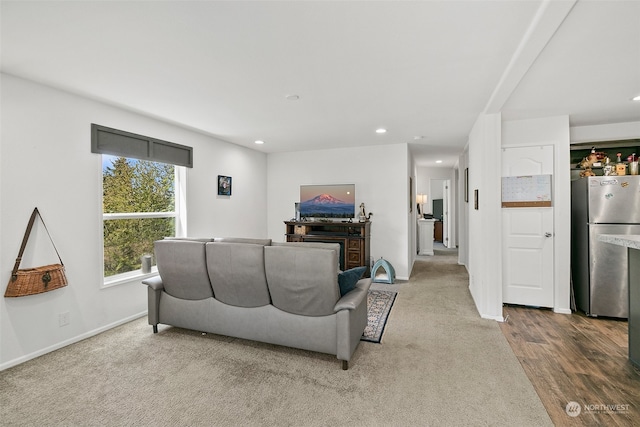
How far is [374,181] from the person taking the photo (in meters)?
5.44

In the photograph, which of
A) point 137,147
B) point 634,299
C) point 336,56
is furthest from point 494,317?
point 137,147

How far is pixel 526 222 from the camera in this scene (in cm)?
371

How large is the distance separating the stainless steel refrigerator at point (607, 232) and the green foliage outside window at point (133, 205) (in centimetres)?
531

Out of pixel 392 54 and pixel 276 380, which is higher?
pixel 392 54

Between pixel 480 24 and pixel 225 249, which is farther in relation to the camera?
pixel 225 249

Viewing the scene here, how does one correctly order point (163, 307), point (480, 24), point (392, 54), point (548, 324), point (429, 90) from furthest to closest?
1. point (548, 324)
2. point (163, 307)
3. point (429, 90)
4. point (392, 54)
5. point (480, 24)

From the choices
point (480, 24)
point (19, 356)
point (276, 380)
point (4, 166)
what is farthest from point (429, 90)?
point (19, 356)

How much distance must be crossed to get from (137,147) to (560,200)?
5.16 meters

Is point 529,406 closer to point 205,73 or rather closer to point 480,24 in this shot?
point 480,24

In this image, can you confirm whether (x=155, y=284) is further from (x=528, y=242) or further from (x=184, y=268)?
(x=528, y=242)

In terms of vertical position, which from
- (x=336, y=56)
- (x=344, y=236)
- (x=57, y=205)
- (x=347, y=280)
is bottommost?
(x=347, y=280)

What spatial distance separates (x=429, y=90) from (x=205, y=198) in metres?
3.46

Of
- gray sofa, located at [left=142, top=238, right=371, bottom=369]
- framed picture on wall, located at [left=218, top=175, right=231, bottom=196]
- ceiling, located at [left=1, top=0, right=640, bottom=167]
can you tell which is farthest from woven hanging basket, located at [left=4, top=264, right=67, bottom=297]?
framed picture on wall, located at [left=218, top=175, right=231, bottom=196]

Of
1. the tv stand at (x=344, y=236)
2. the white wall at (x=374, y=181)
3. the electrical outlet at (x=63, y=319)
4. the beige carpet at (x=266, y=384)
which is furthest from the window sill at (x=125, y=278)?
the white wall at (x=374, y=181)
